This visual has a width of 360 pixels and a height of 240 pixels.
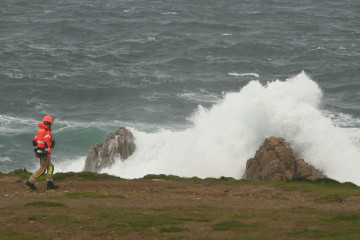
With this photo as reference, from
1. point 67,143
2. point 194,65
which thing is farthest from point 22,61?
point 67,143

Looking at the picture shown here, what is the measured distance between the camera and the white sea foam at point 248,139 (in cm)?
3228

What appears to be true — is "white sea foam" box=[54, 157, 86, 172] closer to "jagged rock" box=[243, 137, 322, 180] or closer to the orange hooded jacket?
"jagged rock" box=[243, 137, 322, 180]

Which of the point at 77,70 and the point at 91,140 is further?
the point at 77,70

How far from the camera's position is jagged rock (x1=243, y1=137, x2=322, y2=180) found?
28312 millimetres

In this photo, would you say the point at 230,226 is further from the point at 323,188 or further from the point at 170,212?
the point at 323,188

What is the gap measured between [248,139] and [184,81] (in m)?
25.4

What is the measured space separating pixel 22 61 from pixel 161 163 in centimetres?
3168

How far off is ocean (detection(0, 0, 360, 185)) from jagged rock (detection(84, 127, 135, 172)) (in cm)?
59

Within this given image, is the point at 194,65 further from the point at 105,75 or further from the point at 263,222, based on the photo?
the point at 263,222

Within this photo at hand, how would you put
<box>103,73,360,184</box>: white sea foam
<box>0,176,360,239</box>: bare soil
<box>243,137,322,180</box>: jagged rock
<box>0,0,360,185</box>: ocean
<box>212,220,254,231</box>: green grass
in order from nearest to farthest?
<box>0,176,360,239</box>: bare soil, <box>212,220,254,231</box>: green grass, <box>243,137,322,180</box>: jagged rock, <box>103,73,360,184</box>: white sea foam, <box>0,0,360,185</box>: ocean

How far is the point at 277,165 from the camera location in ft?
93.4

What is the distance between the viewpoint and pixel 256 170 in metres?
29.3

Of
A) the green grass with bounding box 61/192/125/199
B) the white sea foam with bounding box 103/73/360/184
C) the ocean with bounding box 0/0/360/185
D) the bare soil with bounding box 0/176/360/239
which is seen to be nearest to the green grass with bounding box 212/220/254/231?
the bare soil with bounding box 0/176/360/239

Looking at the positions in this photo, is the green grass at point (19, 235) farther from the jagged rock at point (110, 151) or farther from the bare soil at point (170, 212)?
the jagged rock at point (110, 151)
